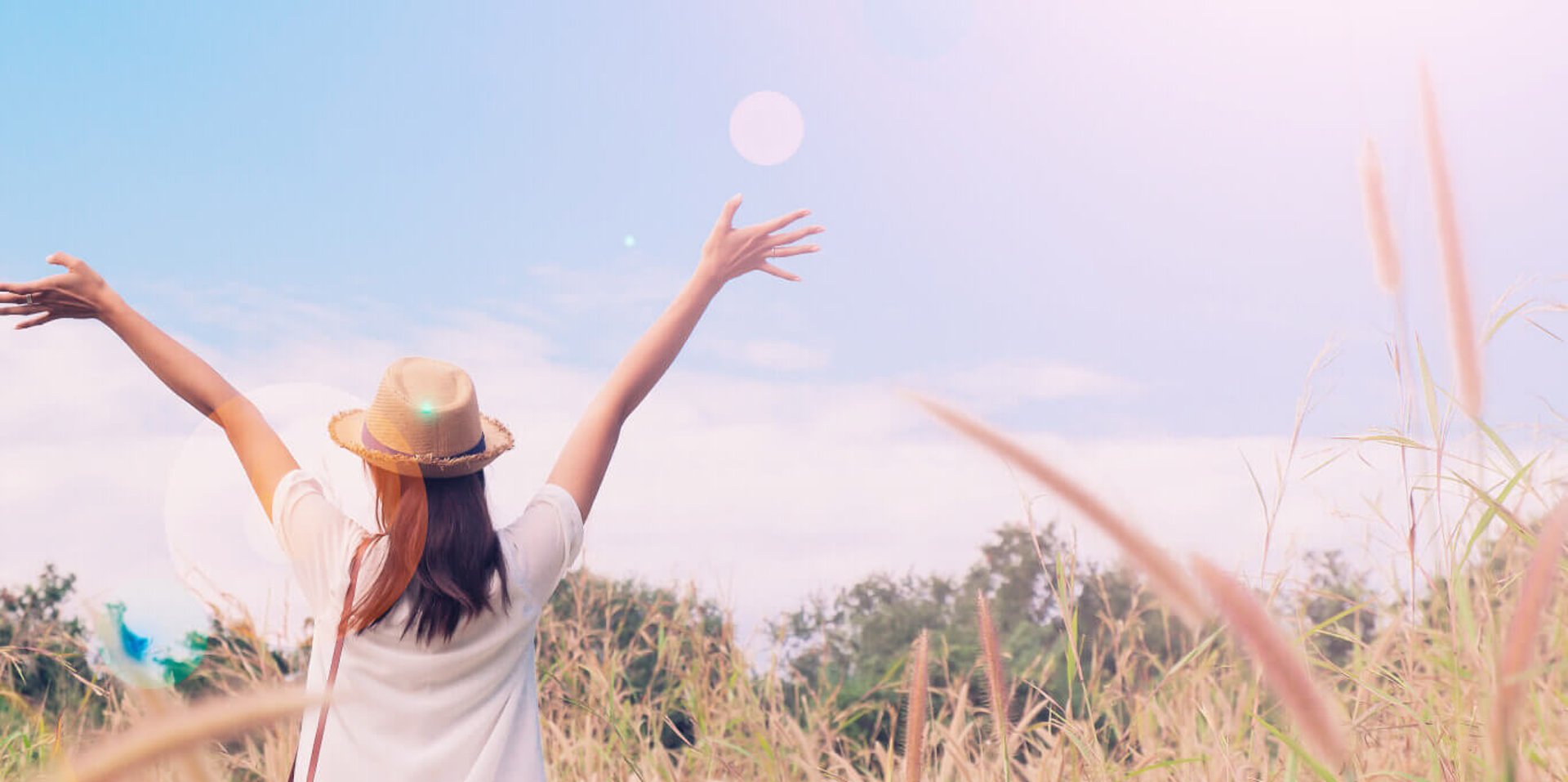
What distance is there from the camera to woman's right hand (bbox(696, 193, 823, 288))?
3.43m

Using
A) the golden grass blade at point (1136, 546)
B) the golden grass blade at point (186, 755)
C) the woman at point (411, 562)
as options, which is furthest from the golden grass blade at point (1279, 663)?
the woman at point (411, 562)

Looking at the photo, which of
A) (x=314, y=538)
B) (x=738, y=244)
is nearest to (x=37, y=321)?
(x=314, y=538)

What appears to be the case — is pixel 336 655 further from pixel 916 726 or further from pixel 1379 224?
pixel 1379 224

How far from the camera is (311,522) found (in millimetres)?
2674

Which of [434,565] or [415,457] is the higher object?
[415,457]

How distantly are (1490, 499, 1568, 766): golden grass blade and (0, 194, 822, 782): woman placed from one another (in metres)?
1.99

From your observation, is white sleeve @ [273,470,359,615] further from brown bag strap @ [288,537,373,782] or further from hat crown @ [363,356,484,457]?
hat crown @ [363,356,484,457]

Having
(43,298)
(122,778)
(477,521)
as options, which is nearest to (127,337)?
(43,298)

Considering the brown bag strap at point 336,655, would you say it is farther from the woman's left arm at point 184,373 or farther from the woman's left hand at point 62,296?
the woman's left hand at point 62,296

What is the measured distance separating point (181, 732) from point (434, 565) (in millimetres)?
1589

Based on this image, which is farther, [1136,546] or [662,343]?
[662,343]

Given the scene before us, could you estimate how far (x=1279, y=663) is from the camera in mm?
897

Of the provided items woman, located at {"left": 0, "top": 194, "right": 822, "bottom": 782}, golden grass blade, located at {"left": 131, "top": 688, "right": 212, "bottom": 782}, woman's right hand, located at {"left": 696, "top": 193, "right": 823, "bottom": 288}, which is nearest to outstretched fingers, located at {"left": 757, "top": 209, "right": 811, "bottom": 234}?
woman's right hand, located at {"left": 696, "top": 193, "right": 823, "bottom": 288}

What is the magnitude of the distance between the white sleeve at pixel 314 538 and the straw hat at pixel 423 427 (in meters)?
0.14
